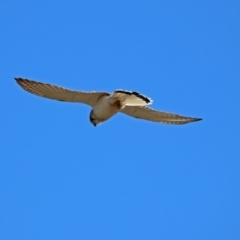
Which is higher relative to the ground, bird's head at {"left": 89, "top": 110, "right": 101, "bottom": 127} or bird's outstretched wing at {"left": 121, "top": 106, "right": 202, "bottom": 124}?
bird's outstretched wing at {"left": 121, "top": 106, "right": 202, "bottom": 124}

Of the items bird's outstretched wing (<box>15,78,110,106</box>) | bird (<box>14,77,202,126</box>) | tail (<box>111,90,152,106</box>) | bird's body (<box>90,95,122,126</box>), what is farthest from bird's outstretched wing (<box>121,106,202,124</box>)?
tail (<box>111,90,152,106</box>)

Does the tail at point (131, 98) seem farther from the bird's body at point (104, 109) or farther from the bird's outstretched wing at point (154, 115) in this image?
the bird's outstretched wing at point (154, 115)

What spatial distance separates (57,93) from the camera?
1848 cm

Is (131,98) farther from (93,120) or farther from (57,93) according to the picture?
(93,120)

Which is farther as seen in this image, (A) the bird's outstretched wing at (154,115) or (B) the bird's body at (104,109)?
(A) the bird's outstretched wing at (154,115)

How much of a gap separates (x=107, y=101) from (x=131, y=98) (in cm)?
76

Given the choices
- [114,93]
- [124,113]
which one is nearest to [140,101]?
[114,93]

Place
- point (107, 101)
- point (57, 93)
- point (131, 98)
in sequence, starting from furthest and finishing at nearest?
point (107, 101) < point (57, 93) < point (131, 98)

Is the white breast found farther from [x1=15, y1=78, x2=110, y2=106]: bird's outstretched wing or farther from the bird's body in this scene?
[x1=15, y1=78, x2=110, y2=106]: bird's outstretched wing

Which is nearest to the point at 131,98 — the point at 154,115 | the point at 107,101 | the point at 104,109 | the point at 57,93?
the point at 107,101

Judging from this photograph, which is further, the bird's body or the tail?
the bird's body

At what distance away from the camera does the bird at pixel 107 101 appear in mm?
18125

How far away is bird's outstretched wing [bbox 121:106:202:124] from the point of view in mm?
19391

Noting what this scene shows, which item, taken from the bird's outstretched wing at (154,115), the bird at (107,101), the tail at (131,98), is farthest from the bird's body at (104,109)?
the bird's outstretched wing at (154,115)
